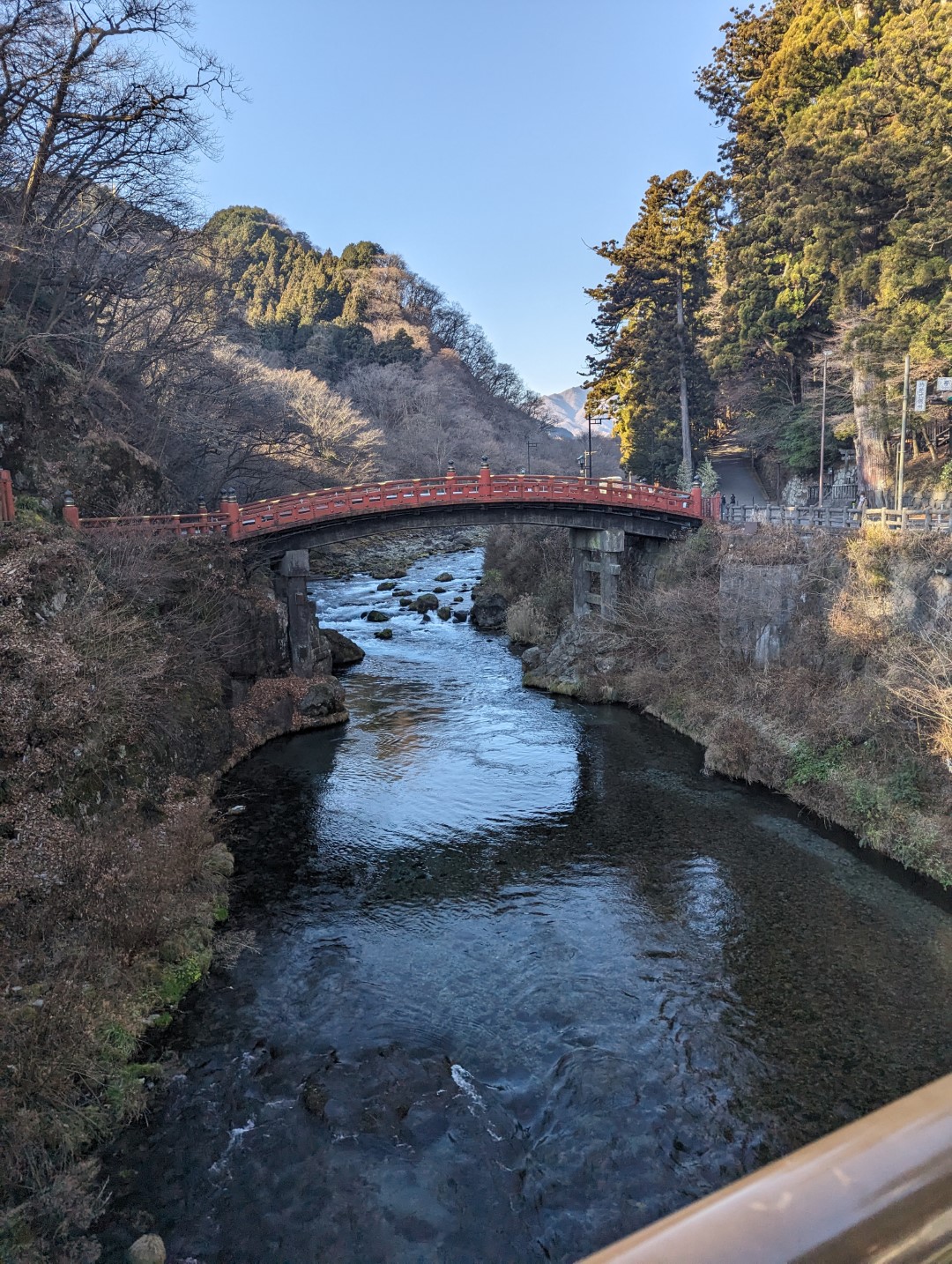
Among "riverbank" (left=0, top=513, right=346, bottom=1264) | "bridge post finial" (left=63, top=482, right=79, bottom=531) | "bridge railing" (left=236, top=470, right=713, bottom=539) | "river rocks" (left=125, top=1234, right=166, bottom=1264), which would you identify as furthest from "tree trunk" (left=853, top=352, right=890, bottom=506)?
"river rocks" (left=125, top=1234, right=166, bottom=1264)

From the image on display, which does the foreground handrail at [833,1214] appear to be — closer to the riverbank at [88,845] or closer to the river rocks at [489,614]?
the riverbank at [88,845]

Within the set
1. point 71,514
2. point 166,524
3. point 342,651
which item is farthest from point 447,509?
point 71,514

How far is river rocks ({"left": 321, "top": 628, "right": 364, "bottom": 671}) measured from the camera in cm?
3225

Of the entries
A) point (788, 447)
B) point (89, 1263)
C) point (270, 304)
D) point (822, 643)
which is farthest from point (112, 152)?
point (270, 304)

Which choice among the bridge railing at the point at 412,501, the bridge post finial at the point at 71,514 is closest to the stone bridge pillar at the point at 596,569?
the bridge railing at the point at 412,501

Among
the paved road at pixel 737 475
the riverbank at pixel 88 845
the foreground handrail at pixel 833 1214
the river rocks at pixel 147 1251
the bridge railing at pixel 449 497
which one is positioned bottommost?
the river rocks at pixel 147 1251

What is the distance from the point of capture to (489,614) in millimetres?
39438

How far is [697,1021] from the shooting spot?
11445 millimetres

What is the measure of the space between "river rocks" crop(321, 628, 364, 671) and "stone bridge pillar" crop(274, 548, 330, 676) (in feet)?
13.7

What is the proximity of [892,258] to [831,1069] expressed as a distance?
28632mm

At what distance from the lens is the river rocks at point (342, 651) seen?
3225 cm

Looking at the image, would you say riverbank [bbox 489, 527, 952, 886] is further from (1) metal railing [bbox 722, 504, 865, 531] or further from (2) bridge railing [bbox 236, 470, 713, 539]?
(2) bridge railing [bbox 236, 470, 713, 539]

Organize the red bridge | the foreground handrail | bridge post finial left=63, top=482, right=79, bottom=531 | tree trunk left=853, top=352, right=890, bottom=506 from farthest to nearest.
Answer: tree trunk left=853, top=352, right=890, bottom=506 < the red bridge < bridge post finial left=63, top=482, right=79, bottom=531 < the foreground handrail

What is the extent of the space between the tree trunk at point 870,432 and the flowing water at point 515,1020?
18.1 metres
